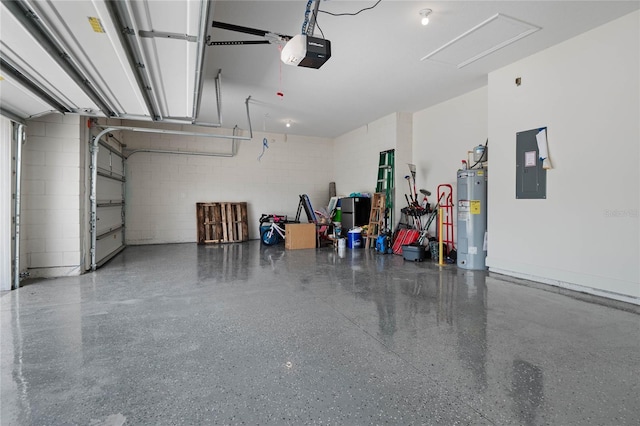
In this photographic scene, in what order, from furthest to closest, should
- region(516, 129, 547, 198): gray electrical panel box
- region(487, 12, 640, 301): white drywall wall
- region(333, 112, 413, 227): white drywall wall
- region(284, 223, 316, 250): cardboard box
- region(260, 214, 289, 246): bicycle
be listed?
region(260, 214, 289, 246): bicycle < region(284, 223, 316, 250): cardboard box < region(333, 112, 413, 227): white drywall wall < region(516, 129, 547, 198): gray electrical panel box < region(487, 12, 640, 301): white drywall wall

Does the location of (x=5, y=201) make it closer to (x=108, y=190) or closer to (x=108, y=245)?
(x=108, y=190)

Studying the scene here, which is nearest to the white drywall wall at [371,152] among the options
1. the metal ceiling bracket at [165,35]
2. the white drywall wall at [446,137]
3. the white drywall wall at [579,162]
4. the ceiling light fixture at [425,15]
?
the white drywall wall at [446,137]

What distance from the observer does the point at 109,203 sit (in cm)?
620

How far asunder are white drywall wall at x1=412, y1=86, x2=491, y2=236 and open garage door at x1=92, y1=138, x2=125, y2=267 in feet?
19.5

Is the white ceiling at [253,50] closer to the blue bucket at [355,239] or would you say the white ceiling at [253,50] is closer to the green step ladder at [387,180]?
the green step ladder at [387,180]

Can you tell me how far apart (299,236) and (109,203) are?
3880mm

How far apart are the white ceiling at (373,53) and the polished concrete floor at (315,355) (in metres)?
3.02

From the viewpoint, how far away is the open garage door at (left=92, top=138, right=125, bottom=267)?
18.0 ft

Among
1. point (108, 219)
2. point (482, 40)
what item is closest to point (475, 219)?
point (482, 40)

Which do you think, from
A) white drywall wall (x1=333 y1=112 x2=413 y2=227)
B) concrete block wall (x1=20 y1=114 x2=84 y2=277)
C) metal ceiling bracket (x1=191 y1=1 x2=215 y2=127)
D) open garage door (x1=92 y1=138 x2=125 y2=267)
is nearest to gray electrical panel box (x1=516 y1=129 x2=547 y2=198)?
white drywall wall (x1=333 y1=112 x2=413 y2=227)

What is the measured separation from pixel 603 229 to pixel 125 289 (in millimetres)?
5603

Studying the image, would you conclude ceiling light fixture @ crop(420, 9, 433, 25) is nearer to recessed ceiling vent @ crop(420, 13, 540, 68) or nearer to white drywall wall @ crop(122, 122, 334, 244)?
recessed ceiling vent @ crop(420, 13, 540, 68)

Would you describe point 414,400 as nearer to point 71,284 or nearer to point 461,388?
point 461,388

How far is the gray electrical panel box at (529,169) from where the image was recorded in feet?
13.6
